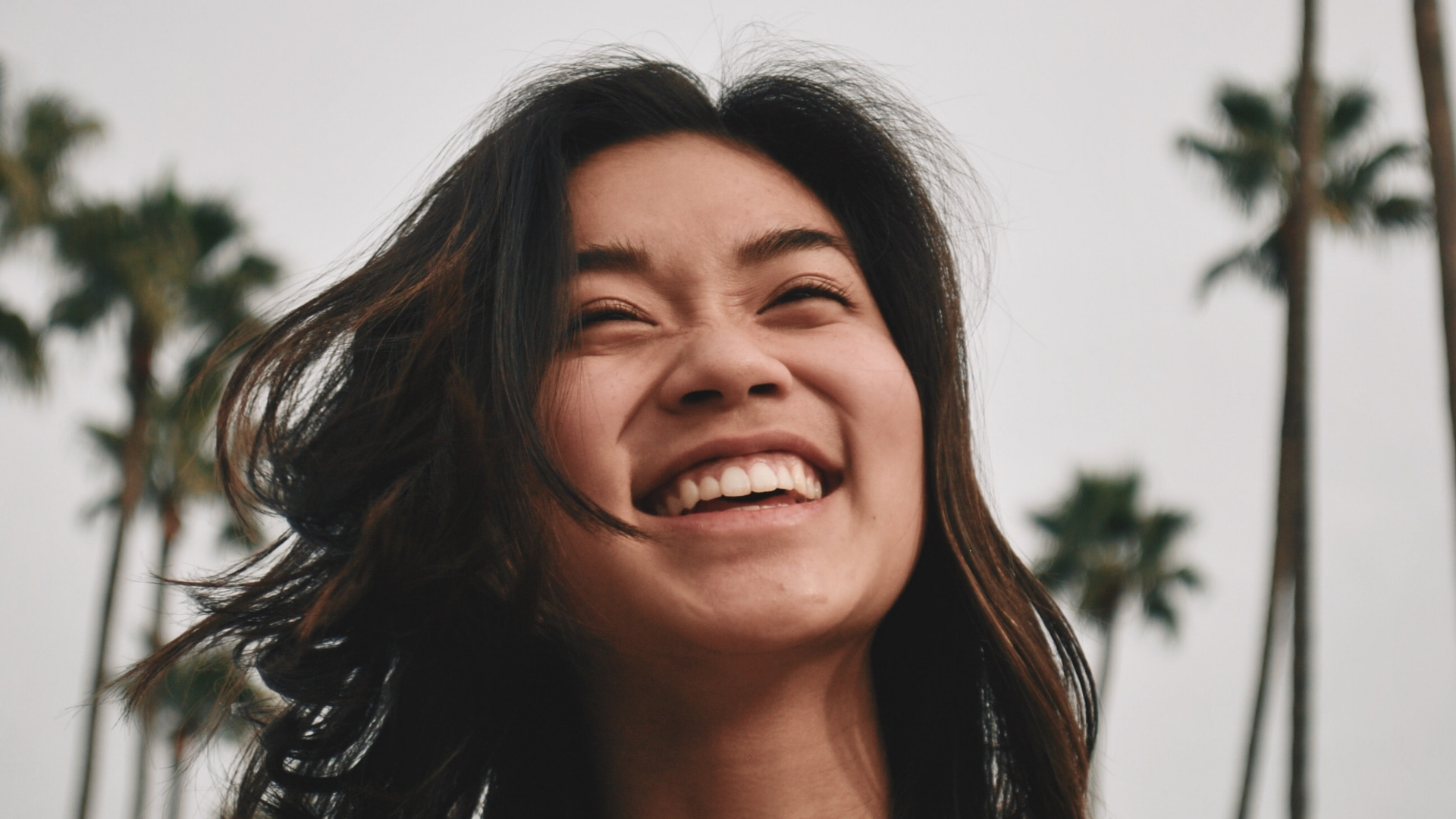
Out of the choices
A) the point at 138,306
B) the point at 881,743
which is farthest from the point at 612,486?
the point at 138,306

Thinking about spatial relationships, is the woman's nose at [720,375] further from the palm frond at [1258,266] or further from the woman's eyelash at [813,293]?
the palm frond at [1258,266]

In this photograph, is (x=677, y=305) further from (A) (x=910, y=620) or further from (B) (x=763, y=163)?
(A) (x=910, y=620)

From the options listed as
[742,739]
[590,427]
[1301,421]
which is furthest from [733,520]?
[1301,421]

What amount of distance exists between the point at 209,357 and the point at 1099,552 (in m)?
25.8

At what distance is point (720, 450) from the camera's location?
6.95 feet

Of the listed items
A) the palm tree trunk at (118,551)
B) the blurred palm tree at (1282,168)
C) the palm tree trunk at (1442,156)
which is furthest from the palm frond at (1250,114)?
the palm tree trunk at (118,551)

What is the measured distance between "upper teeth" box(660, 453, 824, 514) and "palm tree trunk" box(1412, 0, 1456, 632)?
674cm

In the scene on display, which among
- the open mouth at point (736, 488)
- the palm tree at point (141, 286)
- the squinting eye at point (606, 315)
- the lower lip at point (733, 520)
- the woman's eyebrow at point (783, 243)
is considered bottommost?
the lower lip at point (733, 520)

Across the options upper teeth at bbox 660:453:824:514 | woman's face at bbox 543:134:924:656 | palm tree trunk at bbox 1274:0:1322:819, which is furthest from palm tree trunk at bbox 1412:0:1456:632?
upper teeth at bbox 660:453:824:514

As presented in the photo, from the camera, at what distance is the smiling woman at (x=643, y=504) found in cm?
212

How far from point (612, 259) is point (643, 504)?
438 millimetres

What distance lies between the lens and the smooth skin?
2064 millimetres

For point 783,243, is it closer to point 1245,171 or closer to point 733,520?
point 733,520

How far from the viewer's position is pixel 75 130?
667 inches
